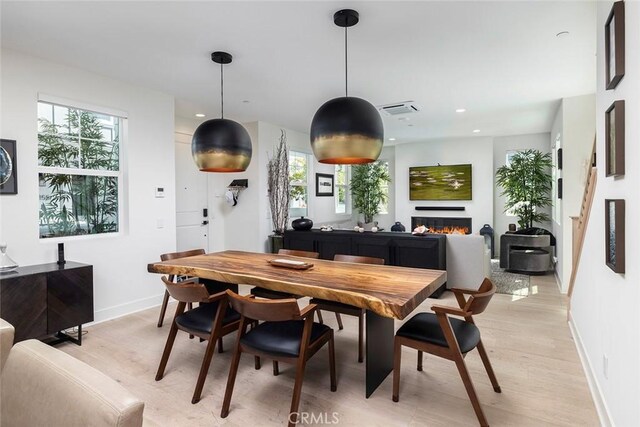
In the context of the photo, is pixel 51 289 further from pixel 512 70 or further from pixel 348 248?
pixel 512 70

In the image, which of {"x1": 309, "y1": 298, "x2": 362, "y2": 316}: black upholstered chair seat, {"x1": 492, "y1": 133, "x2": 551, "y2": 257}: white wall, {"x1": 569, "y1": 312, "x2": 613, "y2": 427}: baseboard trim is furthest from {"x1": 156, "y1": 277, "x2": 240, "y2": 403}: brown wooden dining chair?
{"x1": 492, "y1": 133, "x2": 551, "y2": 257}: white wall

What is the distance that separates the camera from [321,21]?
273cm

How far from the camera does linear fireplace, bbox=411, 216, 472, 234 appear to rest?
8.06 metres

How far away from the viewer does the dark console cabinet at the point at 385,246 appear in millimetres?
4512

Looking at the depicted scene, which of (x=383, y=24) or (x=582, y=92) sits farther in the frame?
(x=582, y=92)

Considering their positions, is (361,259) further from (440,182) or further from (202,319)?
(440,182)

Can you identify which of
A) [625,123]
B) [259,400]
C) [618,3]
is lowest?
[259,400]

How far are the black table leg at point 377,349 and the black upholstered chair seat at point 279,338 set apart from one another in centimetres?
34

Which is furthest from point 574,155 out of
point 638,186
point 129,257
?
point 129,257

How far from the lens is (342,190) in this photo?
351 inches

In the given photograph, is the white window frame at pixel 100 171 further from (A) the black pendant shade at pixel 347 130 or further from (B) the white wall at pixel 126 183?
(A) the black pendant shade at pixel 347 130

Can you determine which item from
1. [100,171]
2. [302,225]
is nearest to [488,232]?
[302,225]

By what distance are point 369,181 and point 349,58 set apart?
534cm

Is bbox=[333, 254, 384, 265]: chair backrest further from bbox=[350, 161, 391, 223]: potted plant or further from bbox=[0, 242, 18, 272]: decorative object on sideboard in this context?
bbox=[350, 161, 391, 223]: potted plant
